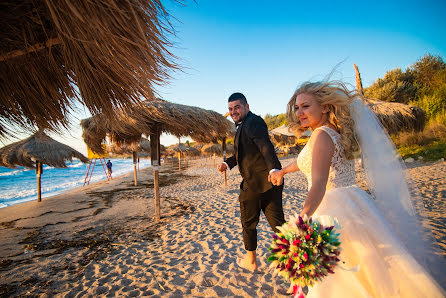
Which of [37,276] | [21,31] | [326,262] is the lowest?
[37,276]

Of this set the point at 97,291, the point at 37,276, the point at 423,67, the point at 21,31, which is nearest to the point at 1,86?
the point at 21,31

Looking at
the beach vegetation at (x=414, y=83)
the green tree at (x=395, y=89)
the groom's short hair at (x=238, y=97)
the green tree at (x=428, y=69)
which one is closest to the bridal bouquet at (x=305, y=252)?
the groom's short hair at (x=238, y=97)

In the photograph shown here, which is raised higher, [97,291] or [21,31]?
[21,31]

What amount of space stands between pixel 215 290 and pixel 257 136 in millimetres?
1852

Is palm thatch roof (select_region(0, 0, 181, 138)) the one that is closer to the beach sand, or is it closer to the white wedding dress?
the white wedding dress

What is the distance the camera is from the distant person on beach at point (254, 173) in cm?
216

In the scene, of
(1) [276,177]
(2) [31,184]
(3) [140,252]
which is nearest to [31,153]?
(3) [140,252]

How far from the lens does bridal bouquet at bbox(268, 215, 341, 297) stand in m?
0.97

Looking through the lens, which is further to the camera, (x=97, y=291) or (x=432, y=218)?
(x=432, y=218)

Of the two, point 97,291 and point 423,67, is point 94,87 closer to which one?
point 97,291

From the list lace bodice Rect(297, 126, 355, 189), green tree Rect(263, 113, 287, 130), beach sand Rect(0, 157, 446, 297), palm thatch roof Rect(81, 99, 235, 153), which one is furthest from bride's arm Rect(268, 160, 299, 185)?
green tree Rect(263, 113, 287, 130)

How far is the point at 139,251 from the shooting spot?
3.29 m

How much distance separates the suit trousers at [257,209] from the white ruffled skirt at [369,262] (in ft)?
2.70

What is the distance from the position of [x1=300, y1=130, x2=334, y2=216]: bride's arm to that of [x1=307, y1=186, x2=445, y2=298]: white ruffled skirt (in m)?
0.30
